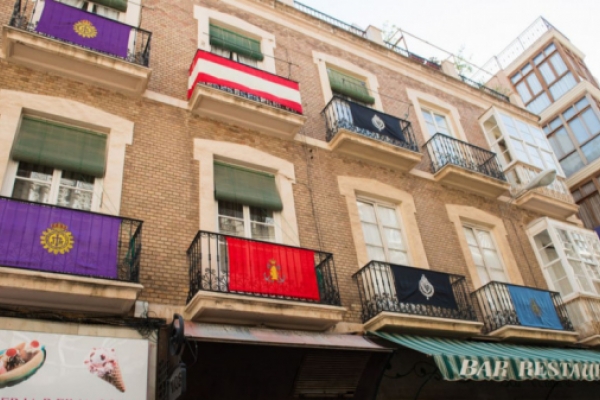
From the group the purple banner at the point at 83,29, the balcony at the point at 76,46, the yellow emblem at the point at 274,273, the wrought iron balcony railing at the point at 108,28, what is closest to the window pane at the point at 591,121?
the yellow emblem at the point at 274,273

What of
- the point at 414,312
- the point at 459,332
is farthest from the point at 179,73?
the point at 459,332

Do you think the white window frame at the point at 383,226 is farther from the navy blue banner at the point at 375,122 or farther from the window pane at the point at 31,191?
the window pane at the point at 31,191

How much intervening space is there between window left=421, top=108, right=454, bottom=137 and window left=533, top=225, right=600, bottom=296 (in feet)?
12.9

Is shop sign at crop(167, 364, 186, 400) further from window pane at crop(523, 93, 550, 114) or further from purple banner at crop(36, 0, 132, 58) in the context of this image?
window pane at crop(523, 93, 550, 114)

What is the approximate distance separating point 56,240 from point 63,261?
0.31 meters

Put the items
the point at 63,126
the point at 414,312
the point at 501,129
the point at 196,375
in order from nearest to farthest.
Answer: the point at 196,375 → the point at 63,126 → the point at 414,312 → the point at 501,129

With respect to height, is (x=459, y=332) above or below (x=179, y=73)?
below

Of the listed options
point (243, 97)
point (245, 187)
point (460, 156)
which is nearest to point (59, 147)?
point (245, 187)

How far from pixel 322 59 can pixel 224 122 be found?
4.35 meters

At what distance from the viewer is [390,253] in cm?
1097

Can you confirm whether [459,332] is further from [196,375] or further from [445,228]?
[196,375]

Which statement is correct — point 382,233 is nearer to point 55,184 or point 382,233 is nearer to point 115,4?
point 55,184

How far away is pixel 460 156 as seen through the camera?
1349 centimetres

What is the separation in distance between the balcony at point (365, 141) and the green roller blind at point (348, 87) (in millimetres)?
1482
